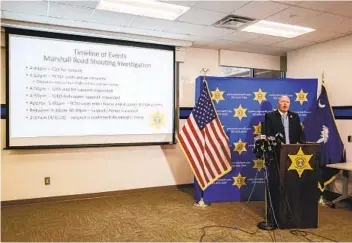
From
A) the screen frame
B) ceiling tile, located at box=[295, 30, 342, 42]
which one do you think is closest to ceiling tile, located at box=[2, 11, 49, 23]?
the screen frame

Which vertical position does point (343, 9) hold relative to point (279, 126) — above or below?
above

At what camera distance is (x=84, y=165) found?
4395 mm

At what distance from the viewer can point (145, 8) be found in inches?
136

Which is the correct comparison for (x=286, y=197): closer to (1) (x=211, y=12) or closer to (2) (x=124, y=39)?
(1) (x=211, y=12)

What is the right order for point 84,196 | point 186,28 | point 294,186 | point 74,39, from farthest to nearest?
point 84,196 → point 74,39 → point 186,28 → point 294,186

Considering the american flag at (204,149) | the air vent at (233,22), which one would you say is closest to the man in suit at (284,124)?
the american flag at (204,149)

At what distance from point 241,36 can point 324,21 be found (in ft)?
3.83

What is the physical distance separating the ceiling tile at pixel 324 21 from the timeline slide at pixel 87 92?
2.10 metres

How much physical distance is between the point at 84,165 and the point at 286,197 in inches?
114

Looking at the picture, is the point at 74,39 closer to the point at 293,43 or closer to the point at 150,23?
the point at 150,23

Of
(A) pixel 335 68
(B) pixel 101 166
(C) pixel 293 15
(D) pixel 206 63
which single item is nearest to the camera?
(C) pixel 293 15

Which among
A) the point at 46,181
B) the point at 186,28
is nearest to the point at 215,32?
the point at 186,28

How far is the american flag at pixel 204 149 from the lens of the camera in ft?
13.1

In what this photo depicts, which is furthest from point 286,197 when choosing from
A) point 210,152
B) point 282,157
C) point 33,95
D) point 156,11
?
point 33,95
